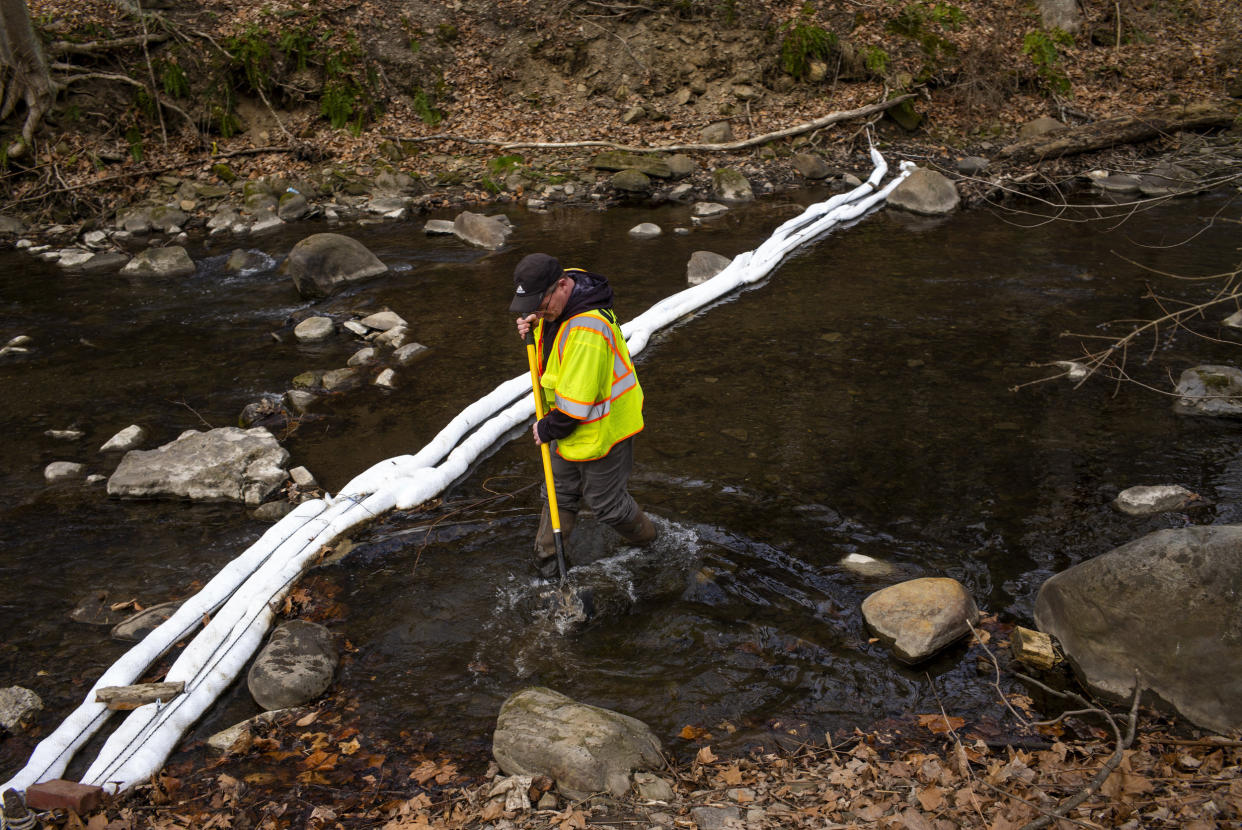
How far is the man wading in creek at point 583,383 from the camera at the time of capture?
4320 millimetres

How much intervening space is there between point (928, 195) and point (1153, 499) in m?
8.44

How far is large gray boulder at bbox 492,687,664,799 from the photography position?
12.1ft

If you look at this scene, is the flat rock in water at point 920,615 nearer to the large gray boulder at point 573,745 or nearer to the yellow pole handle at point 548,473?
the large gray boulder at point 573,745

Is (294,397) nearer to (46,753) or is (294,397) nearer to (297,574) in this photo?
(297,574)

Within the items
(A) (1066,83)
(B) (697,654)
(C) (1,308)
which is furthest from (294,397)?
(A) (1066,83)

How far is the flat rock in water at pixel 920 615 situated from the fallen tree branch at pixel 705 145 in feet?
41.8

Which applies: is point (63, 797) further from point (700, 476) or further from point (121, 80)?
point (121, 80)

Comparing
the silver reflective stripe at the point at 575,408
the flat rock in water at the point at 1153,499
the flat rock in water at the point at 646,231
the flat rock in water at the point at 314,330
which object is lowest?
the flat rock in water at the point at 646,231

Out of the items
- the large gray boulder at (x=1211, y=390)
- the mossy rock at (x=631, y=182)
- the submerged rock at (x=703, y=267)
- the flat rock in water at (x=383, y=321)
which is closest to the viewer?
the large gray boulder at (x=1211, y=390)

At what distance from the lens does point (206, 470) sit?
6.50 meters

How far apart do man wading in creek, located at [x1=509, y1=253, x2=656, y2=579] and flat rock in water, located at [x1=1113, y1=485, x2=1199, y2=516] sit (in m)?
3.33

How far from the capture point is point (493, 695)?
4441 mm

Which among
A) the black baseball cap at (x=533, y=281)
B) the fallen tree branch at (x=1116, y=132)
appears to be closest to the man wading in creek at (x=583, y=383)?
the black baseball cap at (x=533, y=281)

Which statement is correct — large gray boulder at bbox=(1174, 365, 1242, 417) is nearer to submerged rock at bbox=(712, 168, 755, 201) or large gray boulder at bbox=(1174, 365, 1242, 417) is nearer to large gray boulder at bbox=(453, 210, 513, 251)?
submerged rock at bbox=(712, 168, 755, 201)
